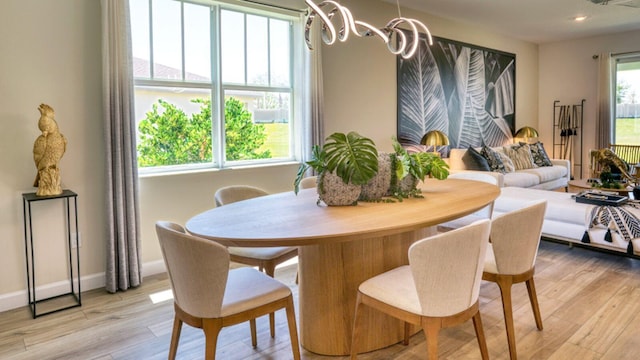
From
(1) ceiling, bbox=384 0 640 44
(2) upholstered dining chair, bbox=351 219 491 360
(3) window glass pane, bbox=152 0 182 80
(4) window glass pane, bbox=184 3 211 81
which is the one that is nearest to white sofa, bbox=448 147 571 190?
(1) ceiling, bbox=384 0 640 44

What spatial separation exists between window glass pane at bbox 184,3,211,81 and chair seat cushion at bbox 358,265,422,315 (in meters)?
2.65

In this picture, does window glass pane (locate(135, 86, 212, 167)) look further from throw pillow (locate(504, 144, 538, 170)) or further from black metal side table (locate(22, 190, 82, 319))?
throw pillow (locate(504, 144, 538, 170))

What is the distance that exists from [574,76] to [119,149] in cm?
806

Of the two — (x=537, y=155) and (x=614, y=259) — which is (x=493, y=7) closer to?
(x=537, y=155)

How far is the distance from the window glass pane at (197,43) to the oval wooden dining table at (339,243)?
1.86 m

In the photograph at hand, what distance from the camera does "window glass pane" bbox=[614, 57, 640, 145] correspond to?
757 cm

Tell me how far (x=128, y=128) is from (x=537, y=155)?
244 inches

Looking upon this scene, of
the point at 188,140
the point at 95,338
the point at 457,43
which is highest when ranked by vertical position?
the point at 457,43

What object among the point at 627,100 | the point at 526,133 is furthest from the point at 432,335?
the point at 627,100

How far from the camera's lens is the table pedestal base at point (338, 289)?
7.22 feet

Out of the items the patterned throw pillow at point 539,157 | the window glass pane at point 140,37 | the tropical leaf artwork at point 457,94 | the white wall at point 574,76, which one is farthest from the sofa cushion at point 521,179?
the window glass pane at point 140,37

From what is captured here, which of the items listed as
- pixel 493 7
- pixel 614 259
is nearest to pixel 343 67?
pixel 493 7

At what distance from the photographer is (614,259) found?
388 cm

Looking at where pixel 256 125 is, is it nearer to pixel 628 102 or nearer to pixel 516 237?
pixel 516 237
